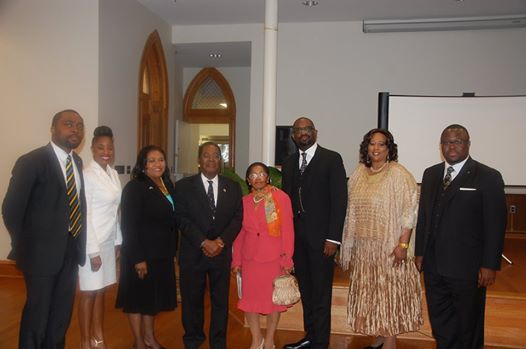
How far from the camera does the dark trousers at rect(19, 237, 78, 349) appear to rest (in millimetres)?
2475

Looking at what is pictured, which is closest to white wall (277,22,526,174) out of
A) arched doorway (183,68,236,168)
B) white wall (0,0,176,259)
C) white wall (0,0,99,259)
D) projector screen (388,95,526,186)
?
projector screen (388,95,526,186)

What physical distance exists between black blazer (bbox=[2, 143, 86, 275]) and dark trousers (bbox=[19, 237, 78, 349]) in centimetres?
8

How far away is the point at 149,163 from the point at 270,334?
1.40 metres

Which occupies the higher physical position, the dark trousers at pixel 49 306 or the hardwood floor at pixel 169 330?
the dark trousers at pixel 49 306

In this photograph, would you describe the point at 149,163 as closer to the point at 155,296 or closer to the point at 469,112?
the point at 155,296

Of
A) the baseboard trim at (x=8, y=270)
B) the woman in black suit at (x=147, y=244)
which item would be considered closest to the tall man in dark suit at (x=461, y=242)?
the woman in black suit at (x=147, y=244)

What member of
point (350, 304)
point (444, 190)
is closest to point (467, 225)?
point (444, 190)

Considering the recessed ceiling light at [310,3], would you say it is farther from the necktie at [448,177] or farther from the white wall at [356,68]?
the necktie at [448,177]

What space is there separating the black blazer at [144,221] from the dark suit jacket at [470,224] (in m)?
1.70

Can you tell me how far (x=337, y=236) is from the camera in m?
3.01

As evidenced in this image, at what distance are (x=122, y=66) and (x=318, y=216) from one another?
378 cm

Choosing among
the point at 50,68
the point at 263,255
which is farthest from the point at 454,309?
the point at 50,68

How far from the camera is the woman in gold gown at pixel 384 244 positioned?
288 cm

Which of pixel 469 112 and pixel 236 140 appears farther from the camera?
pixel 236 140
